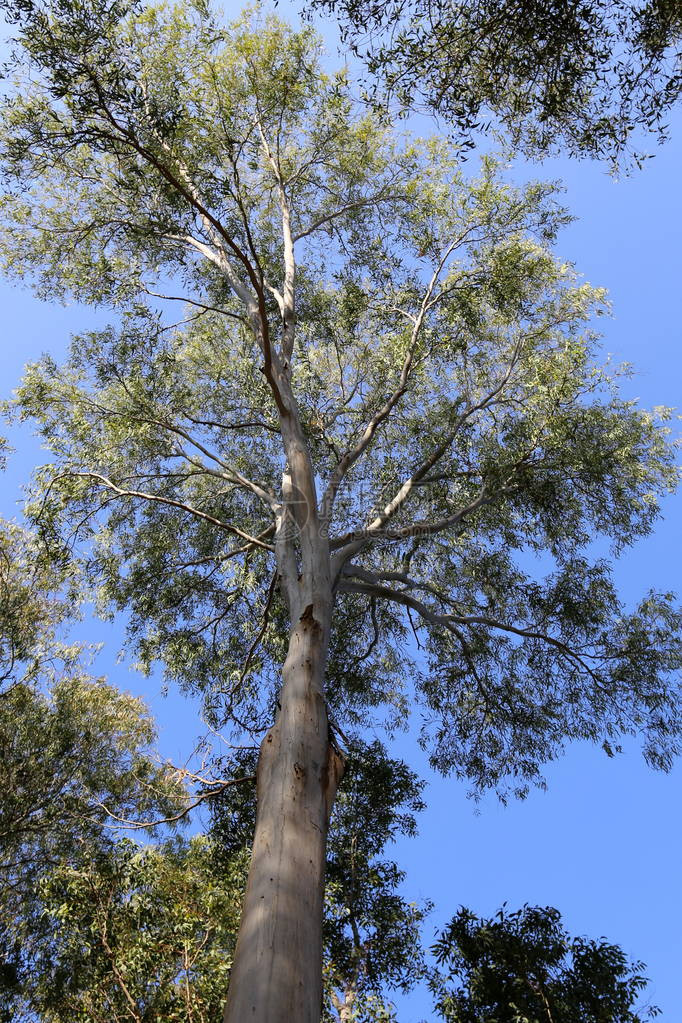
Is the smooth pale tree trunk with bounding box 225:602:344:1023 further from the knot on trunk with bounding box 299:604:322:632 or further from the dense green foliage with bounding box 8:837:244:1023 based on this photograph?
the dense green foliage with bounding box 8:837:244:1023

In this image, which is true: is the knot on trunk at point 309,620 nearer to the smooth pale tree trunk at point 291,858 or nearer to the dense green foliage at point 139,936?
the smooth pale tree trunk at point 291,858

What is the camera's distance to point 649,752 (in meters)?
8.40

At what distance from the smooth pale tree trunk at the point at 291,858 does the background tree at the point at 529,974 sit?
3.44 meters

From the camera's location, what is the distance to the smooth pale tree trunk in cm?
292

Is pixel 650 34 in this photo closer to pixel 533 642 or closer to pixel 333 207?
pixel 333 207

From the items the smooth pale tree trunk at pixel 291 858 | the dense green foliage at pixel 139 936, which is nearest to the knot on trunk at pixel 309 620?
the smooth pale tree trunk at pixel 291 858

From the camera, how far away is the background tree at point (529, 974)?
6.35m

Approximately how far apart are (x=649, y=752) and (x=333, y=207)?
7135 millimetres

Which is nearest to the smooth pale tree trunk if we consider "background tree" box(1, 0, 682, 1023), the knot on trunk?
the knot on trunk

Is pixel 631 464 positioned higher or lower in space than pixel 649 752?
higher

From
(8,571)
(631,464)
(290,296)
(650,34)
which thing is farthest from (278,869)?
(8,571)

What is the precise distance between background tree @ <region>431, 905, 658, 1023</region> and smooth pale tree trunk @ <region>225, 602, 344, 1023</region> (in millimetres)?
3440

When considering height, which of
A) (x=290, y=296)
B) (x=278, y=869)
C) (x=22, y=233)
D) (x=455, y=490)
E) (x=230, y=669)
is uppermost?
(x=22, y=233)

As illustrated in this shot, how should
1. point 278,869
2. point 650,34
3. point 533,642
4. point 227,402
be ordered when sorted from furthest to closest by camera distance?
point 227,402 → point 533,642 → point 650,34 → point 278,869
